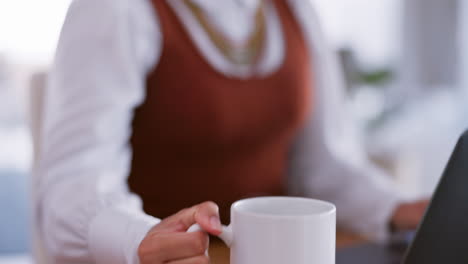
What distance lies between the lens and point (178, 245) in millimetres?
621

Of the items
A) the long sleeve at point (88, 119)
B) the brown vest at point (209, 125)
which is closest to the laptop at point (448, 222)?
the long sleeve at point (88, 119)

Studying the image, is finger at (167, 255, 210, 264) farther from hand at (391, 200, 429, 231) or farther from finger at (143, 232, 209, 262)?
hand at (391, 200, 429, 231)

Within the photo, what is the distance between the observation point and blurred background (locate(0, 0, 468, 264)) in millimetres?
3111

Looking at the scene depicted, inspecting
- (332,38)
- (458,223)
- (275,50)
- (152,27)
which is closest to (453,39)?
(332,38)

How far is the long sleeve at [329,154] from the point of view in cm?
133

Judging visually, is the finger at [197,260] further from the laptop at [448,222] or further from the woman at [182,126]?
the laptop at [448,222]

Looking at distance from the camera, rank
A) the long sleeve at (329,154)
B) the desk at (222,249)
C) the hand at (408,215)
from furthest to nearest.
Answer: the long sleeve at (329,154) → the hand at (408,215) → the desk at (222,249)

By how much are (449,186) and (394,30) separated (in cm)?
332

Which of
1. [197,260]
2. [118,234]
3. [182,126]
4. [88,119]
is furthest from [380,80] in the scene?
[197,260]

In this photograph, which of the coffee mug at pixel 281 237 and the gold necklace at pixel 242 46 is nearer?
the coffee mug at pixel 281 237

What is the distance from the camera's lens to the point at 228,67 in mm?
1207

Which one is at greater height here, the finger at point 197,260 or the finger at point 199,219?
the finger at point 199,219

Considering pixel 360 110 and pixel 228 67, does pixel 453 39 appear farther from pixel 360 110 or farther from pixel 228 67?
pixel 228 67

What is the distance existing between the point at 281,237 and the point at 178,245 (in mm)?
114
